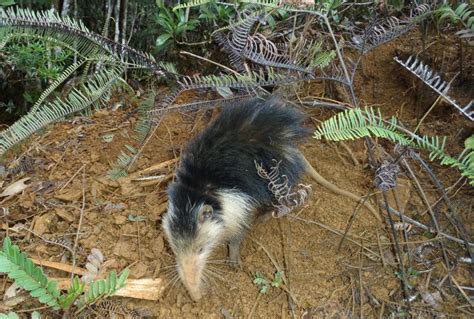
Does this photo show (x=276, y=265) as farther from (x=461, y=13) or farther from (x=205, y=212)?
(x=461, y=13)

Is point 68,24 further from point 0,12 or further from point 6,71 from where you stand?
point 6,71

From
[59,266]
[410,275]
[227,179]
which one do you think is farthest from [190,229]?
[410,275]

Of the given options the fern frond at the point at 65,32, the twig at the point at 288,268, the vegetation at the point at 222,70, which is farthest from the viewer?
the twig at the point at 288,268

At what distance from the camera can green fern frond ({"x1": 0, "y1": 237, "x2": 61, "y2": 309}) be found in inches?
113

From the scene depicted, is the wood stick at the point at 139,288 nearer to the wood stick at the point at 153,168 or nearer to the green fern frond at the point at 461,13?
the wood stick at the point at 153,168

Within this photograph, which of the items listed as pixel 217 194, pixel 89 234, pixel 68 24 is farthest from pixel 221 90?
pixel 89 234

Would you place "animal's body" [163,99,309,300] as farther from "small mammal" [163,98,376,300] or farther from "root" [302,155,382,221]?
"root" [302,155,382,221]

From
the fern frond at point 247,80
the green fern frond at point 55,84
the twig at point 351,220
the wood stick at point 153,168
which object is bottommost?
the twig at point 351,220

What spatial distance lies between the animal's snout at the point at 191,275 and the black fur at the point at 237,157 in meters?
0.19

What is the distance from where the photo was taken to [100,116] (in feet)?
16.4

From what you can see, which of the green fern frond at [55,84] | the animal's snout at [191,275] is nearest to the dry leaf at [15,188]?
the green fern frond at [55,84]

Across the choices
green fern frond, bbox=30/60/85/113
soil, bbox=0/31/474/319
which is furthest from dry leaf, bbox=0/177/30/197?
green fern frond, bbox=30/60/85/113

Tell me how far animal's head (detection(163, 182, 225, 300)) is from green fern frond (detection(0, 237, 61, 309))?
0.90 meters

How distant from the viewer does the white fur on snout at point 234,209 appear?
3.72m
